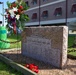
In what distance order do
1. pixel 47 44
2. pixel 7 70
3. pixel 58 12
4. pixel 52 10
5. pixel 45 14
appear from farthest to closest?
pixel 45 14
pixel 52 10
pixel 58 12
pixel 47 44
pixel 7 70

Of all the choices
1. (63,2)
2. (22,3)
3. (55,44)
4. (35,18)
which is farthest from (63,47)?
(35,18)

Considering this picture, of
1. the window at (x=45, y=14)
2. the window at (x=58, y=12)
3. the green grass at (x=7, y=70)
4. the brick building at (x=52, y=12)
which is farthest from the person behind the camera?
the window at (x=45, y=14)

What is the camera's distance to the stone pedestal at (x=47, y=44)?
819cm

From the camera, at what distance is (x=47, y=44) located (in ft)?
29.7

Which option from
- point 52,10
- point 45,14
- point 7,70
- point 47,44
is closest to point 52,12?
point 52,10

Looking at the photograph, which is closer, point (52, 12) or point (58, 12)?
point (58, 12)

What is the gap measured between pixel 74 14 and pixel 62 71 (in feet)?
89.0

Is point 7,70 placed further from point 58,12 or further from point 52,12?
point 52,12

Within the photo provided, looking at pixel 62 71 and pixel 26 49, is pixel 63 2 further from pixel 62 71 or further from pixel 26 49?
pixel 62 71

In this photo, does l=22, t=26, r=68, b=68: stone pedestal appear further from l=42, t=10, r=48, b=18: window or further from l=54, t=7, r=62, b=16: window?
l=42, t=10, r=48, b=18: window

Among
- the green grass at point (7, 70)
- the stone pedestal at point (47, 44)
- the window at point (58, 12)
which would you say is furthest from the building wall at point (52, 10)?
the green grass at point (7, 70)

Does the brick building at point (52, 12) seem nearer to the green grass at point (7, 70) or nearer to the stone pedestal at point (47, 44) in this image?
the stone pedestal at point (47, 44)

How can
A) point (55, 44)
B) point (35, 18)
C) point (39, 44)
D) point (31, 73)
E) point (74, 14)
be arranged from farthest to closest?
point (35, 18)
point (74, 14)
point (39, 44)
point (55, 44)
point (31, 73)

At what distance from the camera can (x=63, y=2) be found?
36.5 meters
